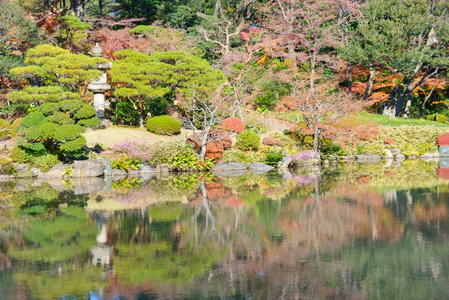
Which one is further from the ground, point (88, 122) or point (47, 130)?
point (88, 122)

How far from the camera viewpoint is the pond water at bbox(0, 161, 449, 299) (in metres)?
5.90

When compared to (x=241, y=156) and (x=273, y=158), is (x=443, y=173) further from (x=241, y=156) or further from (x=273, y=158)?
(x=241, y=156)

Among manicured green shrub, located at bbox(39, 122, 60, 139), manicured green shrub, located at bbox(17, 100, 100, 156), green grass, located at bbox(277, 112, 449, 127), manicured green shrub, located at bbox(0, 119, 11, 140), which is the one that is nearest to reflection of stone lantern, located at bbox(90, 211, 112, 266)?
manicured green shrub, located at bbox(17, 100, 100, 156)

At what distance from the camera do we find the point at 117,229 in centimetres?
909

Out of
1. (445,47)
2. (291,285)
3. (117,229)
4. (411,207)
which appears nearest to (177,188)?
(117,229)

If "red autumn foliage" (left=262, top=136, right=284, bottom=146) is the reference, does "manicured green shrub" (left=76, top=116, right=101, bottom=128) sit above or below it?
above

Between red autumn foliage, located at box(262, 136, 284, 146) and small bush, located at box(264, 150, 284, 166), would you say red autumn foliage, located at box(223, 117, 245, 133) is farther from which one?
small bush, located at box(264, 150, 284, 166)

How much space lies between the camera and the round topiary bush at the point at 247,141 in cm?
2106

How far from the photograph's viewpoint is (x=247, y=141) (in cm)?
2105

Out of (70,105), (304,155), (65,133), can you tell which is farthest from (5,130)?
(304,155)

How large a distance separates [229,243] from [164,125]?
566 inches

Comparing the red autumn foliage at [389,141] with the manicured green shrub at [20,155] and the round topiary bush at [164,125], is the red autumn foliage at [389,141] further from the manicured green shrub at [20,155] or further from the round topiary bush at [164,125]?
the manicured green shrub at [20,155]

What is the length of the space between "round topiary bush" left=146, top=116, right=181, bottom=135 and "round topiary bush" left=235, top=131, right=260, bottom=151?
10.4 ft

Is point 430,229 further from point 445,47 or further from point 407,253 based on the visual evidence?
point 445,47
